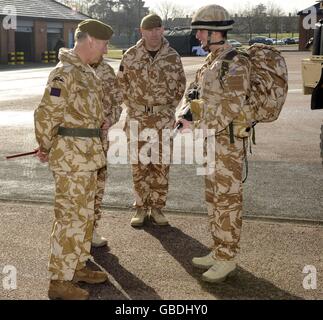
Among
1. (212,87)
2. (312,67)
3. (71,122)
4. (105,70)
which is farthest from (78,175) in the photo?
(312,67)

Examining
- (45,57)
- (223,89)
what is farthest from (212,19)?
(45,57)

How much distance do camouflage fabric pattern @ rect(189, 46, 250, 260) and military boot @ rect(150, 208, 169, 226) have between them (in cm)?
134

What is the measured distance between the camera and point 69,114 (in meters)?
3.85

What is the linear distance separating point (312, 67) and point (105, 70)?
3.53 meters

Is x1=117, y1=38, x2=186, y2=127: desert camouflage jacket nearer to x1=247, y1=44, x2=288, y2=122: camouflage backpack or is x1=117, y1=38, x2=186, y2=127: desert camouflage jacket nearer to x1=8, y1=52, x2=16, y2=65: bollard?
x1=247, y1=44, x2=288, y2=122: camouflage backpack

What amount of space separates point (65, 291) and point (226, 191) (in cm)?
148

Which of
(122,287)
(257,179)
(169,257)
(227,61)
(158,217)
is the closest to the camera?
(227,61)

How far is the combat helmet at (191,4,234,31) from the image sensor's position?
426cm

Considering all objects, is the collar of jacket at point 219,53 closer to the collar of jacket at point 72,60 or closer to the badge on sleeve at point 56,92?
the collar of jacket at point 72,60

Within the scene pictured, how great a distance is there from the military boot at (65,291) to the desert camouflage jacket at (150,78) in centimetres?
217

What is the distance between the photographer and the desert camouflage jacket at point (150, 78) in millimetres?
5551

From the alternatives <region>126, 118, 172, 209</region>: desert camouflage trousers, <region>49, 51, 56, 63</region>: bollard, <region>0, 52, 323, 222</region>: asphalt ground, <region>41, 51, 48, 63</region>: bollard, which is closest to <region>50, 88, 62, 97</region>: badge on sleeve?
<region>126, 118, 172, 209</region>: desert camouflage trousers

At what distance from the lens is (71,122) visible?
386 cm

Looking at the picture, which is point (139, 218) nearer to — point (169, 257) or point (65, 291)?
point (169, 257)
